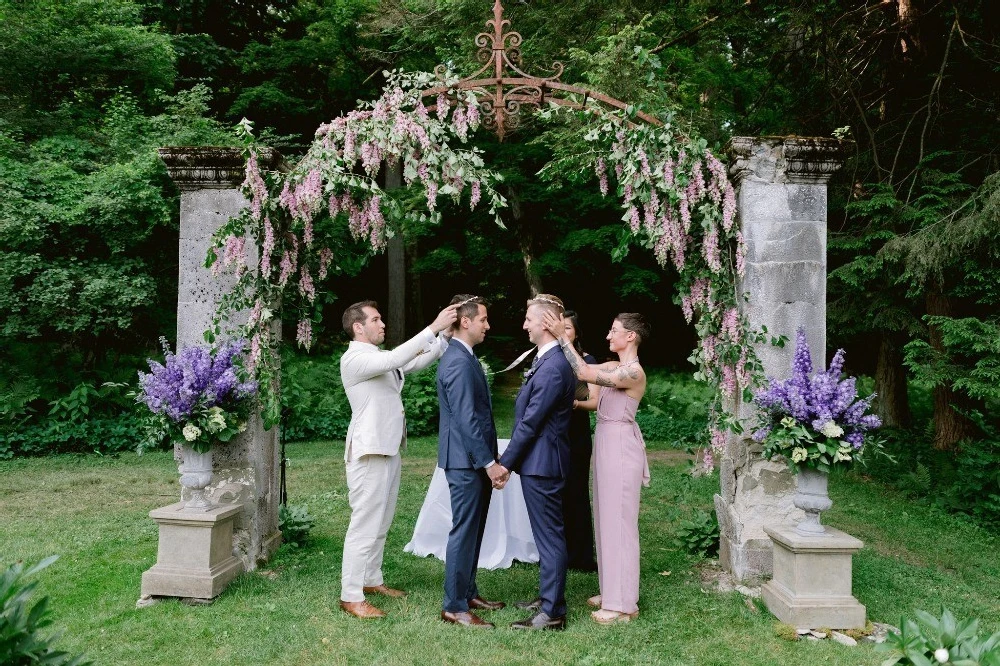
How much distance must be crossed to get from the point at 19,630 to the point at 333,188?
3150 millimetres

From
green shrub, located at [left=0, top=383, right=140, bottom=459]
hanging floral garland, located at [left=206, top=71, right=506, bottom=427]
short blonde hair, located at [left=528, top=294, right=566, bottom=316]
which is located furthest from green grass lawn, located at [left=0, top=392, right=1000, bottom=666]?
green shrub, located at [left=0, top=383, right=140, bottom=459]

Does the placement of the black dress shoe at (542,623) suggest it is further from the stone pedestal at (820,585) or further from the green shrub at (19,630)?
the green shrub at (19,630)

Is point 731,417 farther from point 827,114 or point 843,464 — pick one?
point 827,114

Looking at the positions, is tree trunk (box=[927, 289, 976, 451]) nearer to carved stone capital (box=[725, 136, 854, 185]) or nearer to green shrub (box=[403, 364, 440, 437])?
carved stone capital (box=[725, 136, 854, 185])

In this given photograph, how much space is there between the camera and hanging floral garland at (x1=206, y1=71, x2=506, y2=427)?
Result: 4746 mm

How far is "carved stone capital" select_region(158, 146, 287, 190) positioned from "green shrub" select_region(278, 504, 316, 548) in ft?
8.30

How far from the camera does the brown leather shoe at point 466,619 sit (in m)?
4.20

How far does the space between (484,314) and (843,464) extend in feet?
7.53

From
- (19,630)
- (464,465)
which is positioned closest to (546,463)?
(464,465)

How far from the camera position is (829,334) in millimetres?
8539

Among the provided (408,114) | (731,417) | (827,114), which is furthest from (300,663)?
(827,114)

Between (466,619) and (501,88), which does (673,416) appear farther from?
(466,619)

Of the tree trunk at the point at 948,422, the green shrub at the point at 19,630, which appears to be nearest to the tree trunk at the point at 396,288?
the tree trunk at the point at 948,422

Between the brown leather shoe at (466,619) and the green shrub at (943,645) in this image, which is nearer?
the green shrub at (943,645)
